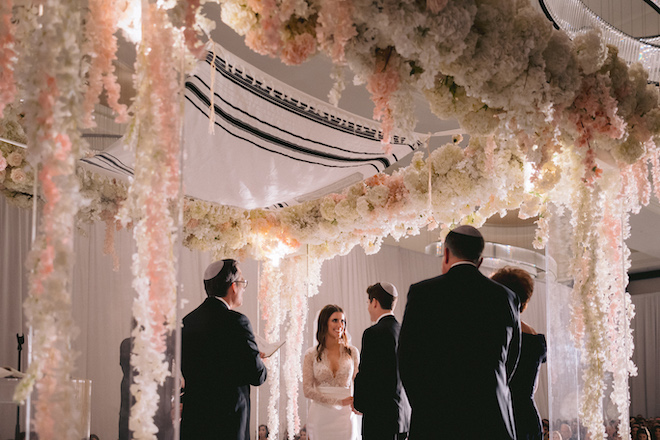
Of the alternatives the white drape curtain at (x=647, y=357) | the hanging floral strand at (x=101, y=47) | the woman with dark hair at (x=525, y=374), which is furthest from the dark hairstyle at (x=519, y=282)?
the white drape curtain at (x=647, y=357)

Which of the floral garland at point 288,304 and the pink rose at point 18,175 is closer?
the pink rose at point 18,175

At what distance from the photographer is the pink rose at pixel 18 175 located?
4.51m

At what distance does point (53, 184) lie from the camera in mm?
1763

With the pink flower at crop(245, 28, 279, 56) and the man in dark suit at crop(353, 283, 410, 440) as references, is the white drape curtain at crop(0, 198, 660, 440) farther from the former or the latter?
the pink flower at crop(245, 28, 279, 56)

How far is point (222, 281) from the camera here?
4.11m

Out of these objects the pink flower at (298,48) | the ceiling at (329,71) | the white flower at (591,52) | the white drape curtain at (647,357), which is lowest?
the white drape curtain at (647,357)

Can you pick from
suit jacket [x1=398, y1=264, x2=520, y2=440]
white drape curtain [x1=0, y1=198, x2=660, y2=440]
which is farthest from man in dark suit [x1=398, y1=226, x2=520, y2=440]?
white drape curtain [x1=0, y1=198, x2=660, y2=440]

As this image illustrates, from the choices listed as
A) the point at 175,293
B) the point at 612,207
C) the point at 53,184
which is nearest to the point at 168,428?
the point at 175,293

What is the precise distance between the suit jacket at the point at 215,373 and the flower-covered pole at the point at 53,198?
2142mm

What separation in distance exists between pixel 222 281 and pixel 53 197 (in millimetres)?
2401

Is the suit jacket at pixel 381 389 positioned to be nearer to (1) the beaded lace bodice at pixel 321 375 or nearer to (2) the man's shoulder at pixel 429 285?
(1) the beaded lace bodice at pixel 321 375

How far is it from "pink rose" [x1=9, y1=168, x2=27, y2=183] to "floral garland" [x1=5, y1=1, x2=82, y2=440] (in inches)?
117

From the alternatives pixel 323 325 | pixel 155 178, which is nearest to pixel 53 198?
pixel 155 178

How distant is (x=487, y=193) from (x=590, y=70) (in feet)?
6.51
